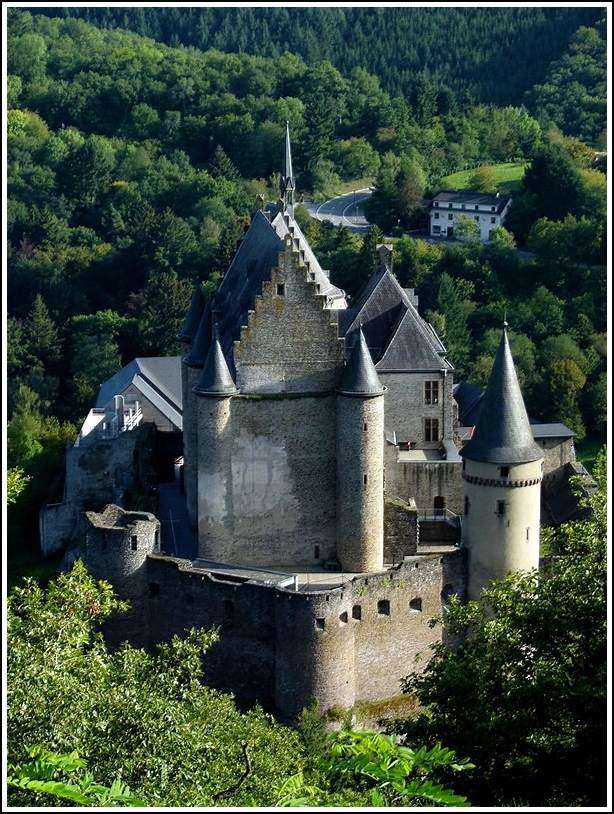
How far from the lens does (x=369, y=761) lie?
26.7m

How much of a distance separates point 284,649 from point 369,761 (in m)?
15.8

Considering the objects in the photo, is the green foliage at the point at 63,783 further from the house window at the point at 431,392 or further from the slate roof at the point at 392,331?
the house window at the point at 431,392

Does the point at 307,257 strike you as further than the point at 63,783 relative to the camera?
Yes

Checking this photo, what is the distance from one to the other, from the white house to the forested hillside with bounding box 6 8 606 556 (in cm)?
140

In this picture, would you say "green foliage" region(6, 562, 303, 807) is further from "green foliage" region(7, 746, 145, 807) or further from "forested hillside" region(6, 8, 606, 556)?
"forested hillside" region(6, 8, 606, 556)

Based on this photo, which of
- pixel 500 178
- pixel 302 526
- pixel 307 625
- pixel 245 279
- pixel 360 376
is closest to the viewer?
pixel 307 625

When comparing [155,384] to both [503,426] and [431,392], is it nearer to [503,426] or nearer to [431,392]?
[431,392]

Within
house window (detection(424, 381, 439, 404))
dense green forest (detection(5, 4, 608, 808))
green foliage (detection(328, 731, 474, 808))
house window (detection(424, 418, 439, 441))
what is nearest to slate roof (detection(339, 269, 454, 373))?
house window (detection(424, 381, 439, 404))

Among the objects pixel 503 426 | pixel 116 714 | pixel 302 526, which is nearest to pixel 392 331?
pixel 503 426

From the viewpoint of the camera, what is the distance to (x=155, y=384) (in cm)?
6384

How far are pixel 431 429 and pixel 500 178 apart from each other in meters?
70.2

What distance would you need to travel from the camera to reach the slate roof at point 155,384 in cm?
6153

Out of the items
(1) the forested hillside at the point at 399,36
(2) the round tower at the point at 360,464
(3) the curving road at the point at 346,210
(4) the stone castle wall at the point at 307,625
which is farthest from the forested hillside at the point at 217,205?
(2) the round tower at the point at 360,464

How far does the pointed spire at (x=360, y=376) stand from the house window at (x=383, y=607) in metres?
6.08
